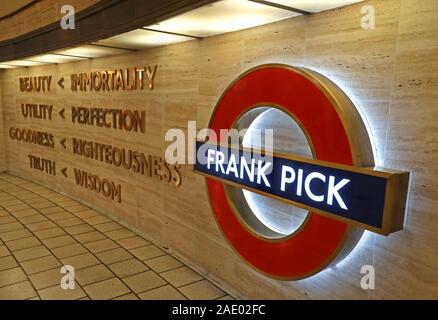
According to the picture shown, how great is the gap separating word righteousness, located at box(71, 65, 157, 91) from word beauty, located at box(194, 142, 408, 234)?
1678mm

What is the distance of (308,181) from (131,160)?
2833mm

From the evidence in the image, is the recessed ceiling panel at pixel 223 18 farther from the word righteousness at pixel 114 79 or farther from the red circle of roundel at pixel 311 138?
the word righteousness at pixel 114 79

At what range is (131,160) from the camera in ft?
14.4

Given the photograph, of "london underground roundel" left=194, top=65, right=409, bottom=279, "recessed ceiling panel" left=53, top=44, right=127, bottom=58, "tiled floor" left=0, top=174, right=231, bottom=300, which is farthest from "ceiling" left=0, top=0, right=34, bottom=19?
"london underground roundel" left=194, top=65, right=409, bottom=279

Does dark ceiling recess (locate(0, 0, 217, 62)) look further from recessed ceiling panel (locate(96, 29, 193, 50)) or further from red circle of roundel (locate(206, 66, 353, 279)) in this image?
red circle of roundel (locate(206, 66, 353, 279))

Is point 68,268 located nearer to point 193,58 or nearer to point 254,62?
point 193,58

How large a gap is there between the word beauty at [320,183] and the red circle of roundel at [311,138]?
0.10 meters

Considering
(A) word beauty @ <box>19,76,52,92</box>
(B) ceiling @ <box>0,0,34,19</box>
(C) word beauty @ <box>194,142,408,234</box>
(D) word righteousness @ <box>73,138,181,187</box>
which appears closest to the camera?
(C) word beauty @ <box>194,142,408,234</box>

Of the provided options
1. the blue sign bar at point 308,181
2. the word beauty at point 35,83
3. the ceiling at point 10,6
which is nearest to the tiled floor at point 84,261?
the blue sign bar at point 308,181

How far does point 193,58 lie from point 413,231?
2.40 m

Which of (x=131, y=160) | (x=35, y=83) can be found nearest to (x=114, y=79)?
(x=131, y=160)

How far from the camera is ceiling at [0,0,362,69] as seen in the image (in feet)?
6.90

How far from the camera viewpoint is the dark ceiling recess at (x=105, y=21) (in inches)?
94.6
